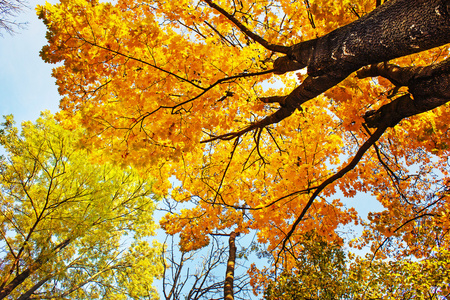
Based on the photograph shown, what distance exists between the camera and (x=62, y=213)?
5523 millimetres

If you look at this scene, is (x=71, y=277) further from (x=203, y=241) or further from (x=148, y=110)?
(x=148, y=110)

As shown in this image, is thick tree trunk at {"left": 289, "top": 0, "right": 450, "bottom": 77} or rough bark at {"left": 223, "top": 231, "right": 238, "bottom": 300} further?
rough bark at {"left": 223, "top": 231, "right": 238, "bottom": 300}

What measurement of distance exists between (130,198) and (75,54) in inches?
222

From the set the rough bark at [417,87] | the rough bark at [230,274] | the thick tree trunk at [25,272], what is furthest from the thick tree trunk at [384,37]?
the thick tree trunk at [25,272]

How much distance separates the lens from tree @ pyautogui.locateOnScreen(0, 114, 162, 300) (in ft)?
17.7

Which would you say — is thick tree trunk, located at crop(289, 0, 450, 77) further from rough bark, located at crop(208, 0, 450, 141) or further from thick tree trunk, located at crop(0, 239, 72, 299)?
thick tree trunk, located at crop(0, 239, 72, 299)

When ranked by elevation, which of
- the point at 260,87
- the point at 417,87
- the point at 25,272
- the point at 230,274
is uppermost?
the point at 260,87

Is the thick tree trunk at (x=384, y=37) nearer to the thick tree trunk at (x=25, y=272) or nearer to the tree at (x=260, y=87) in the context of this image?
the tree at (x=260, y=87)

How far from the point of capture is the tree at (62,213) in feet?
17.7

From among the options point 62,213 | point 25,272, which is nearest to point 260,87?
point 62,213

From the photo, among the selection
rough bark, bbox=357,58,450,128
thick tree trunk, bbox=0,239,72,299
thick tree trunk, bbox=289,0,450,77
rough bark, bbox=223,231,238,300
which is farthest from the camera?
thick tree trunk, bbox=0,239,72,299

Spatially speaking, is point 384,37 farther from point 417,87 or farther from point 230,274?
point 230,274

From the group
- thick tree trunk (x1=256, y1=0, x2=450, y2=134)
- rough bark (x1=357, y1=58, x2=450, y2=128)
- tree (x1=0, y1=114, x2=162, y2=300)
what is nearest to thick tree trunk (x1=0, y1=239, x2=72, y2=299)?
tree (x1=0, y1=114, x2=162, y2=300)

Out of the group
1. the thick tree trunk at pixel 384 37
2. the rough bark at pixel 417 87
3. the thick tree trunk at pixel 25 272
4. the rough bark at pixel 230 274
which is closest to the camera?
the thick tree trunk at pixel 384 37
